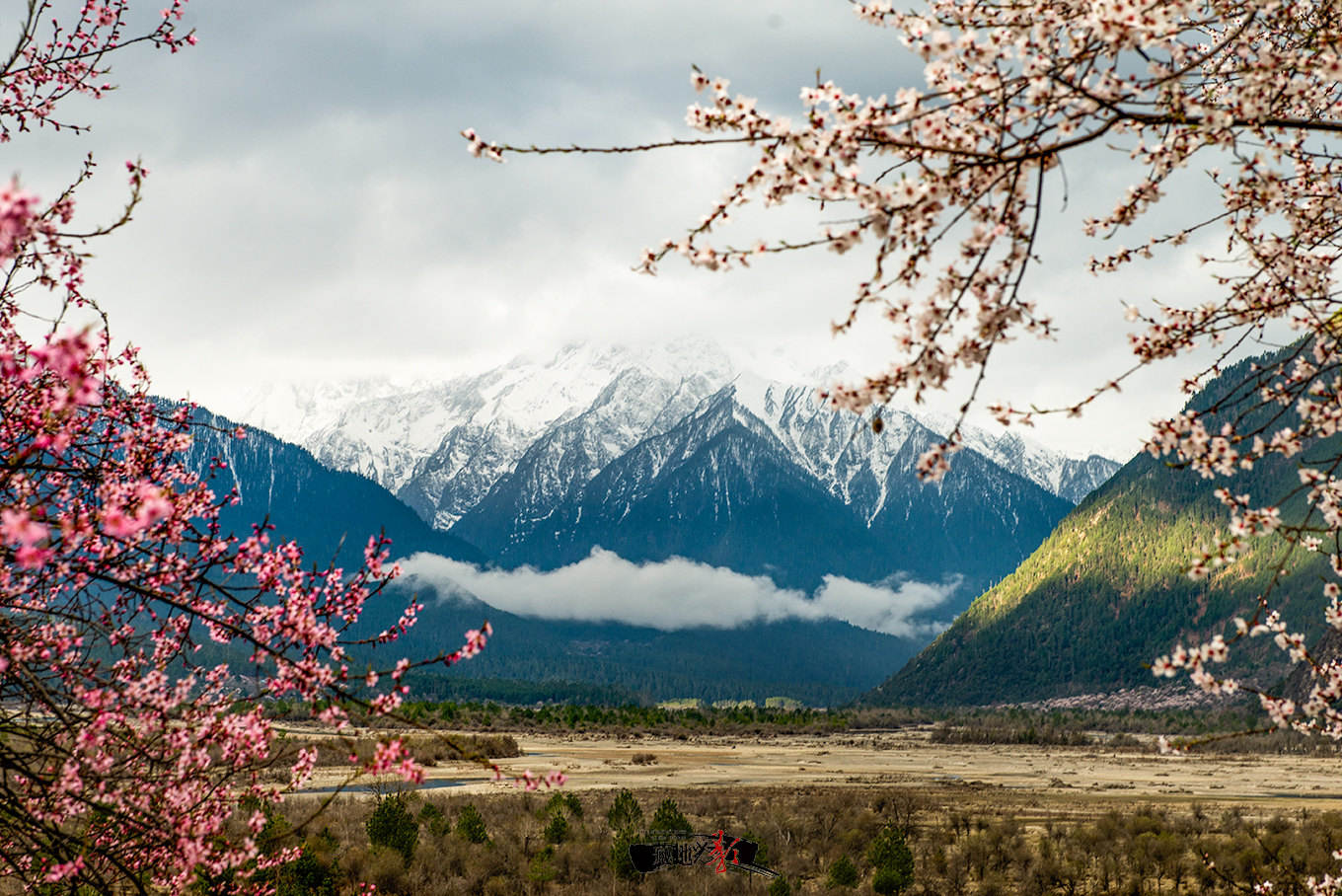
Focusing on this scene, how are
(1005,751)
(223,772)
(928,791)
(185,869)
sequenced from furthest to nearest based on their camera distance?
1. (1005,751)
2. (928,791)
3. (223,772)
4. (185,869)

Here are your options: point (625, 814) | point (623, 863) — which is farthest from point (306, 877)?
point (625, 814)

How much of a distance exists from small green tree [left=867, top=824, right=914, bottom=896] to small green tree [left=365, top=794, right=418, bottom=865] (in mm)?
11298

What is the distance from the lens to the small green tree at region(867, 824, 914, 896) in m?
19.2

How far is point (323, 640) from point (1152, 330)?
5984mm

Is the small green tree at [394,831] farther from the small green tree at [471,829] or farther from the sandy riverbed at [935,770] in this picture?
the sandy riverbed at [935,770]

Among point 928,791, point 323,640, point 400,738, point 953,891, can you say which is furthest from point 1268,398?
point 928,791

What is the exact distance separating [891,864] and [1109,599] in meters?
172

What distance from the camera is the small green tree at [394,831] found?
21922 millimetres

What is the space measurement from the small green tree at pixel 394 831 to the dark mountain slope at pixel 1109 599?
149071mm

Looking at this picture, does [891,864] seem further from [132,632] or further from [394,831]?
[132,632]

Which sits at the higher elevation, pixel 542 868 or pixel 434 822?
pixel 542 868

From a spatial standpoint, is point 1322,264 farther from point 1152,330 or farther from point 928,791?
point 928,791

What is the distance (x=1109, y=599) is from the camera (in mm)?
170875

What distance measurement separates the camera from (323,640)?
5.91 m
